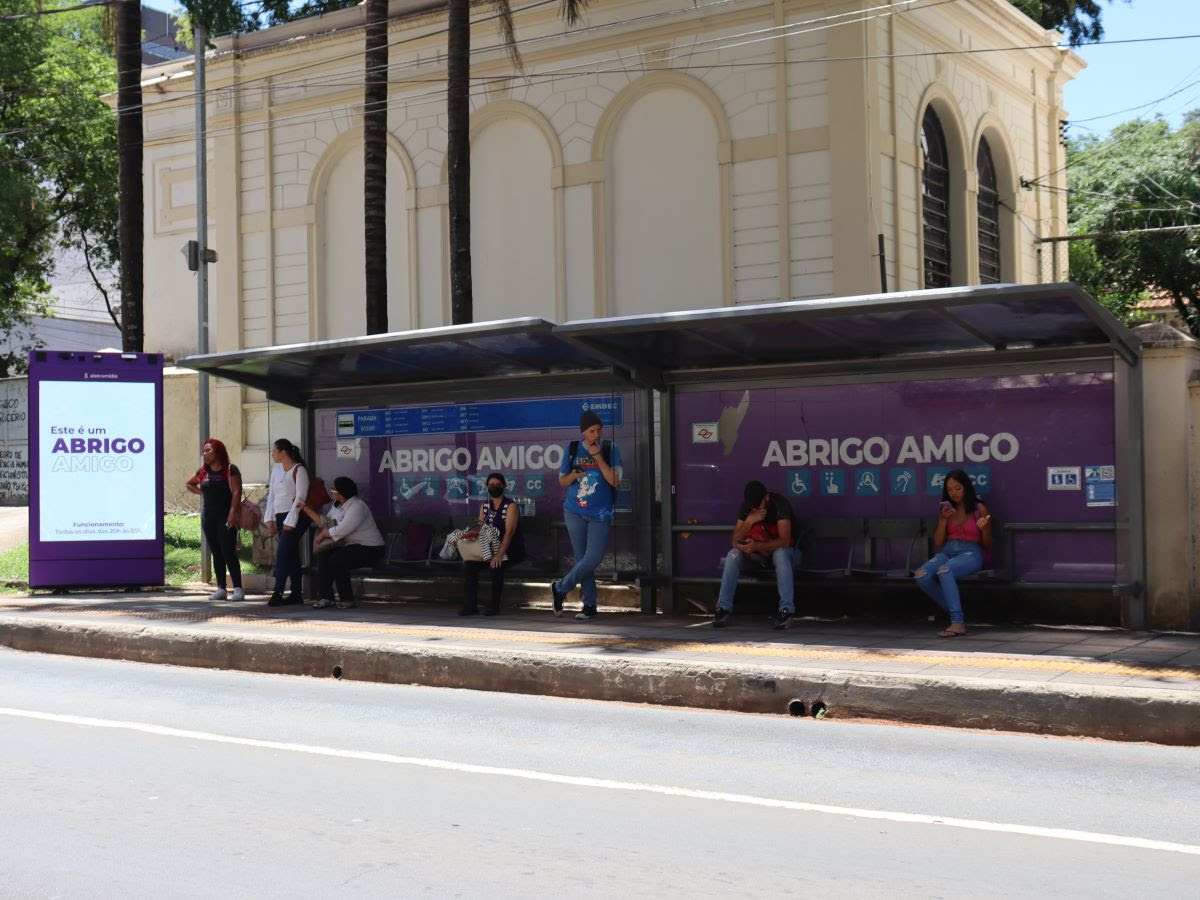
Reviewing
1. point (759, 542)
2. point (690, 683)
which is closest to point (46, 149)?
point (759, 542)

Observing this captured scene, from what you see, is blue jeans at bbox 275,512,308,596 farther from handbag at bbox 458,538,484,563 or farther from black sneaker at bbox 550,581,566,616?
black sneaker at bbox 550,581,566,616

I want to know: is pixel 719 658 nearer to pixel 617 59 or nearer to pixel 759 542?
pixel 759 542

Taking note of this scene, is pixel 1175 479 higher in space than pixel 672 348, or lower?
lower

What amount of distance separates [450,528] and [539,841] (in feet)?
30.4

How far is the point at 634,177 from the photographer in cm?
2230

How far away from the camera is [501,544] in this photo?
1334 centimetres

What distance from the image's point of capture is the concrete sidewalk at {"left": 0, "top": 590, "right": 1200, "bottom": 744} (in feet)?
27.2

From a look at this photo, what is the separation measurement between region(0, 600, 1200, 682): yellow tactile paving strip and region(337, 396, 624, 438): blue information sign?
2485 millimetres

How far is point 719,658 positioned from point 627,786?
307 centimetres

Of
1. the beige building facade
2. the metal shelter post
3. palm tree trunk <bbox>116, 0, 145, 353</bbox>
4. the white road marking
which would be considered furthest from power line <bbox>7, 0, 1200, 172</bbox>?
the white road marking

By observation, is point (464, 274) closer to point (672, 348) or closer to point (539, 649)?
point (672, 348)

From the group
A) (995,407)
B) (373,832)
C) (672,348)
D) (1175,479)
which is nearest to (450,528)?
(672,348)

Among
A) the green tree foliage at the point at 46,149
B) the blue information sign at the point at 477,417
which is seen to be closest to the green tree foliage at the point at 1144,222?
the blue information sign at the point at 477,417

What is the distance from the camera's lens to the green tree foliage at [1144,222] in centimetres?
3447
